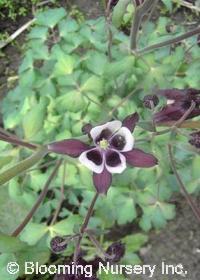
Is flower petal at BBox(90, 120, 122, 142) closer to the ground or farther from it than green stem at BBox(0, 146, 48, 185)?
farther from it

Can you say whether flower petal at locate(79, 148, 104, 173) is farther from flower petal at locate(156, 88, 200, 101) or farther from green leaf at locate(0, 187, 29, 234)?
green leaf at locate(0, 187, 29, 234)

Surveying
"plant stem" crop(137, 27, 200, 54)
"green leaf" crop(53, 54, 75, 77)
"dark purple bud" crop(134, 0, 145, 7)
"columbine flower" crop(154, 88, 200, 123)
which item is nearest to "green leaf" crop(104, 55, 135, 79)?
"plant stem" crop(137, 27, 200, 54)

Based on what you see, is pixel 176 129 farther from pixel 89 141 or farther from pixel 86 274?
pixel 86 274

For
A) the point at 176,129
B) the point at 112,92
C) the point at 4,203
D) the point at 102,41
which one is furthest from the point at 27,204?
the point at 176,129

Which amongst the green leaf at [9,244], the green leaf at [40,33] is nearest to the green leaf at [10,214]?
the green leaf at [40,33]

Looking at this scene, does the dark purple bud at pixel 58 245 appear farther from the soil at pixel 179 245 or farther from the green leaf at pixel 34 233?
the soil at pixel 179 245

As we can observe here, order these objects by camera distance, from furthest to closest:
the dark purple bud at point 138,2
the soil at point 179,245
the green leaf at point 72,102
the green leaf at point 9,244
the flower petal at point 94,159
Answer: the soil at point 179,245, the green leaf at point 72,102, the dark purple bud at point 138,2, the green leaf at point 9,244, the flower petal at point 94,159

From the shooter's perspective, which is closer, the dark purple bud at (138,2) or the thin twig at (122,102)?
the dark purple bud at (138,2)

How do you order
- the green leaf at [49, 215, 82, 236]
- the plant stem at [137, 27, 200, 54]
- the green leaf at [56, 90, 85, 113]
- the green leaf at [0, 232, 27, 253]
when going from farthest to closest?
the green leaf at [56, 90, 85, 113] → the green leaf at [49, 215, 82, 236] → the plant stem at [137, 27, 200, 54] → the green leaf at [0, 232, 27, 253]
